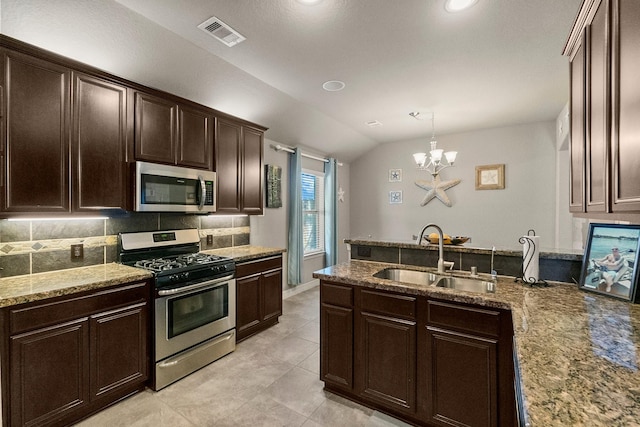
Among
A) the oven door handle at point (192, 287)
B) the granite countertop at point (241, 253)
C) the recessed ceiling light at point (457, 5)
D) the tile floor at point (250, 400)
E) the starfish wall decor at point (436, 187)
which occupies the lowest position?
the tile floor at point (250, 400)

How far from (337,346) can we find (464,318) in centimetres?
98

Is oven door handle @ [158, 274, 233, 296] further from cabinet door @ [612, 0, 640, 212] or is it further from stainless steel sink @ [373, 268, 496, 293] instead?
cabinet door @ [612, 0, 640, 212]

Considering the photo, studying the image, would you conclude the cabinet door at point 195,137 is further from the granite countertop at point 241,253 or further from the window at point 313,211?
the window at point 313,211

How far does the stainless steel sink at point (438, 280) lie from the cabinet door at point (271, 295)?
1625mm

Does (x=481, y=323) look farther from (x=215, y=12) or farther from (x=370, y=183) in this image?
(x=370, y=183)

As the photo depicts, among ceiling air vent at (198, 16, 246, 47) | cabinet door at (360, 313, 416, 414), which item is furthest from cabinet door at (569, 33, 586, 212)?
ceiling air vent at (198, 16, 246, 47)

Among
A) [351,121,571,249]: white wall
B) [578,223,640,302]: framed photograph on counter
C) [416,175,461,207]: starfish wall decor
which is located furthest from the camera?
[416,175,461,207]: starfish wall decor

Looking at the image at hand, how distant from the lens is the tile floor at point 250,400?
6.65 feet

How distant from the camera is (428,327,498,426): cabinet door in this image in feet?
5.47

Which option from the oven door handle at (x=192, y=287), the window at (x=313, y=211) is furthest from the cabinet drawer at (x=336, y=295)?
the window at (x=313, y=211)

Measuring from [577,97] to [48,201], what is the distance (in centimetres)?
352

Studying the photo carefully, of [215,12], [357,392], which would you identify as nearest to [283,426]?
[357,392]

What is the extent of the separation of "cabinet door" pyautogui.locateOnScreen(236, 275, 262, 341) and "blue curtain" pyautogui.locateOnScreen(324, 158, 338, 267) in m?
2.64

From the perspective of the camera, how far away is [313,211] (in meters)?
5.75
